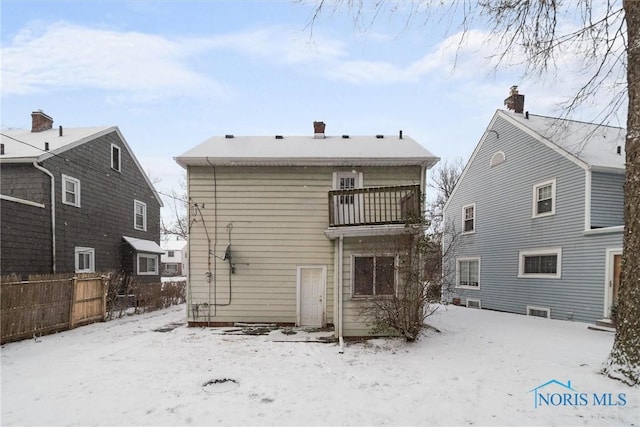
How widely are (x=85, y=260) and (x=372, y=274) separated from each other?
494 inches

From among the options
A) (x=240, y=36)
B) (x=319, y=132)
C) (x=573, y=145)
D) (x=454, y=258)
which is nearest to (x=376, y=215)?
(x=319, y=132)

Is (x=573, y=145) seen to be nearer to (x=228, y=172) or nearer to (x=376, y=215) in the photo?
(x=376, y=215)

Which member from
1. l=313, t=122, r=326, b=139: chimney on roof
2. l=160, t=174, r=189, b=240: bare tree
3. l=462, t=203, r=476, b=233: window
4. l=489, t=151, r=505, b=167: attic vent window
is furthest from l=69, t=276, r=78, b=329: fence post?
l=160, t=174, r=189, b=240: bare tree

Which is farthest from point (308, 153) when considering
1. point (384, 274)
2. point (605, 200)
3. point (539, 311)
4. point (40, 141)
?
point (40, 141)

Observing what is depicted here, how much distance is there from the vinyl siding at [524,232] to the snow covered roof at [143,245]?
14.4m

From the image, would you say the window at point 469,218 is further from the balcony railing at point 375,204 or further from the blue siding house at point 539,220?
the balcony railing at point 375,204

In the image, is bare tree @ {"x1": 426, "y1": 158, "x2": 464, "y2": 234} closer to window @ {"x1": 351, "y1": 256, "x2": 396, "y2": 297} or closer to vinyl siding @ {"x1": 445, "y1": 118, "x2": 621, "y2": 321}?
vinyl siding @ {"x1": 445, "y1": 118, "x2": 621, "y2": 321}

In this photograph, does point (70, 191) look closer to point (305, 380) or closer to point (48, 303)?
point (48, 303)

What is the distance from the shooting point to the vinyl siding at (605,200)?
34.6ft

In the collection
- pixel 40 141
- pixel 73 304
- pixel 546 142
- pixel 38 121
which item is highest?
pixel 38 121

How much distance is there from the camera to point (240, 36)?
841 centimetres

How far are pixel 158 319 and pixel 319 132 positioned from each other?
8.82 metres

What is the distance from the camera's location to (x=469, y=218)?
16.4 metres

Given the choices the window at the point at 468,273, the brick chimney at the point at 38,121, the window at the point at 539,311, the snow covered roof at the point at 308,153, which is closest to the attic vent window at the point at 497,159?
the window at the point at 468,273
